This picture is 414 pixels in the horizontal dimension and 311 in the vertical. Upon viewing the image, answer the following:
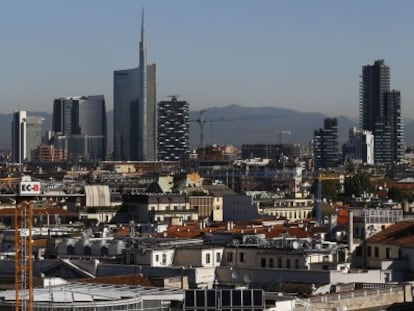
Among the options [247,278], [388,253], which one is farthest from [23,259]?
[388,253]

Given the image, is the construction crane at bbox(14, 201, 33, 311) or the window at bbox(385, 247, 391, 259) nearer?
the construction crane at bbox(14, 201, 33, 311)

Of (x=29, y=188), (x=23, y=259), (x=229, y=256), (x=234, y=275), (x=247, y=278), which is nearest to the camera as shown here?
(x=29, y=188)

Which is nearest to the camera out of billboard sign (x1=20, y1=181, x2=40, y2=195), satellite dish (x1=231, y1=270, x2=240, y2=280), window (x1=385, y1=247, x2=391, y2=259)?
billboard sign (x1=20, y1=181, x2=40, y2=195)

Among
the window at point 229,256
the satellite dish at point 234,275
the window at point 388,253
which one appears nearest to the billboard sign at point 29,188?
the satellite dish at point 234,275

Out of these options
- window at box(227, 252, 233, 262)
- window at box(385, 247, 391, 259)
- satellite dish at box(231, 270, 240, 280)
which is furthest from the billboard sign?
window at box(385, 247, 391, 259)

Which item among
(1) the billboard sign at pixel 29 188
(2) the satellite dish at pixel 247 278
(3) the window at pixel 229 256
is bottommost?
(2) the satellite dish at pixel 247 278

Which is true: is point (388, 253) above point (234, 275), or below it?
above

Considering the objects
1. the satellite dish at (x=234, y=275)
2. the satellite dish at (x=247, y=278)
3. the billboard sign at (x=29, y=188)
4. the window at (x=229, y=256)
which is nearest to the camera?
the billboard sign at (x=29, y=188)

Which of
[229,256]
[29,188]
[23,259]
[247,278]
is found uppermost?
[29,188]

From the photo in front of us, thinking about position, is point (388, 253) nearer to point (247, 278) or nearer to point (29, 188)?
point (247, 278)

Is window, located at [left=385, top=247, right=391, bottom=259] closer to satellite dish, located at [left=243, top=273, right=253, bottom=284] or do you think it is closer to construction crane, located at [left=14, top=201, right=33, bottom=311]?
satellite dish, located at [left=243, top=273, right=253, bottom=284]

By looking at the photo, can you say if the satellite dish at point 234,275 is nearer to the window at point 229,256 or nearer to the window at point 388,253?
the window at point 229,256

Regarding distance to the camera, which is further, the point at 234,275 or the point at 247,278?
the point at 234,275

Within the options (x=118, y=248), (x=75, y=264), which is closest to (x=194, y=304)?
(x=75, y=264)
